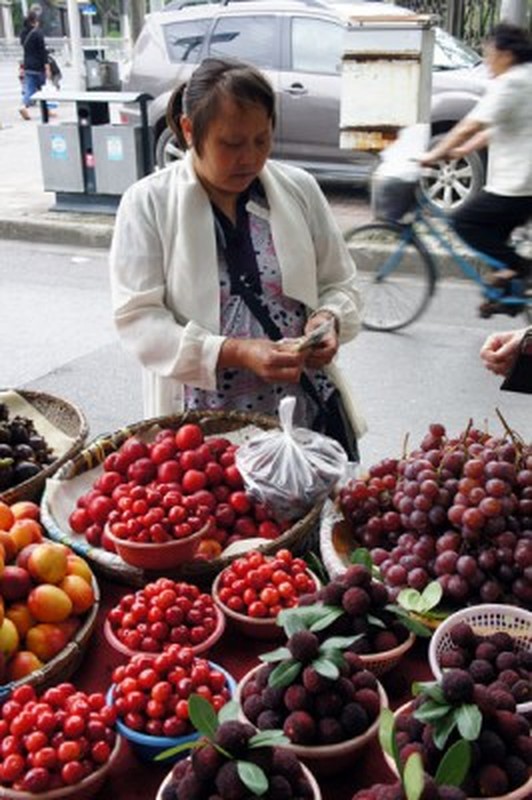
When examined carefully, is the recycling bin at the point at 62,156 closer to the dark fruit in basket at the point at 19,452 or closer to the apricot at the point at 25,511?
the dark fruit in basket at the point at 19,452

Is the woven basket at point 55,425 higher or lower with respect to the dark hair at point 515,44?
lower

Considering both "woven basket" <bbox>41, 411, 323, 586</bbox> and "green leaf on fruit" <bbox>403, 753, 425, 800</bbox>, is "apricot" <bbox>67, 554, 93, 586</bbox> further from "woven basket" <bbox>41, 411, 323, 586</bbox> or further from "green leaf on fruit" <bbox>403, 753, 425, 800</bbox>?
"green leaf on fruit" <bbox>403, 753, 425, 800</bbox>

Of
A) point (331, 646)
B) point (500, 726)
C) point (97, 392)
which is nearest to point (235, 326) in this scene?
point (331, 646)

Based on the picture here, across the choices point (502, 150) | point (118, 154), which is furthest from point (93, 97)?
point (502, 150)

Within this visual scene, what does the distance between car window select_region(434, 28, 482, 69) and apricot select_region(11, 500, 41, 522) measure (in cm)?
742

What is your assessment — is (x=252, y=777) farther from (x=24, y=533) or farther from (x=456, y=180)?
(x=456, y=180)

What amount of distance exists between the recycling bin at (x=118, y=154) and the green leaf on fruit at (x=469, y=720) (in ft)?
24.2

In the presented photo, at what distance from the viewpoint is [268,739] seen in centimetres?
104

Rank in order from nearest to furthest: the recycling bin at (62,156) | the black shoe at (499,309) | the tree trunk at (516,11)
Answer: the black shoe at (499,309)
the tree trunk at (516,11)
the recycling bin at (62,156)

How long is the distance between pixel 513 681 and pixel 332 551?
53 centimetres

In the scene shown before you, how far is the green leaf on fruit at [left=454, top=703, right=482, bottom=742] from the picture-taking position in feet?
3.44

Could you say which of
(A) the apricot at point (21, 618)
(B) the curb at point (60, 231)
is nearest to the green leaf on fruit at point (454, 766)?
(A) the apricot at point (21, 618)

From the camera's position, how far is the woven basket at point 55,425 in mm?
1994

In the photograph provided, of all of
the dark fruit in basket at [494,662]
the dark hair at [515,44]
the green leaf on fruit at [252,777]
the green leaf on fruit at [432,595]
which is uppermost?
the dark hair at [515,44]
